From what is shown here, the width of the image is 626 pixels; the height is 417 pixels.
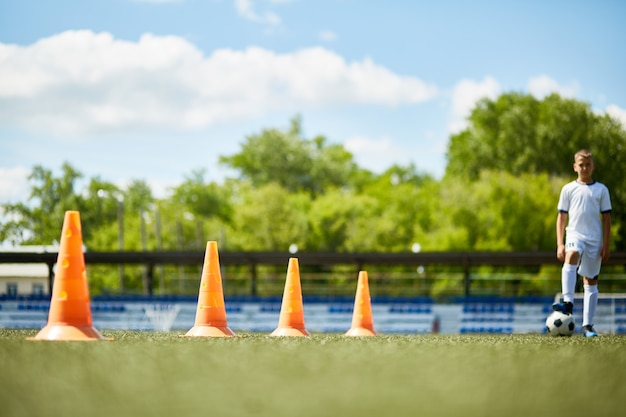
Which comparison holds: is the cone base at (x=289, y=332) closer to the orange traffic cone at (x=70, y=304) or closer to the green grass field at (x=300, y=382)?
the orange traffic cone at (x=70, y=304)

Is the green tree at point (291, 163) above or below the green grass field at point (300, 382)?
above

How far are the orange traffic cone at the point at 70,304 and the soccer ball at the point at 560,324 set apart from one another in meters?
5.87

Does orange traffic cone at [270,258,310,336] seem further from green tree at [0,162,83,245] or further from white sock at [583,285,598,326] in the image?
green tree at [0,162,83,245]

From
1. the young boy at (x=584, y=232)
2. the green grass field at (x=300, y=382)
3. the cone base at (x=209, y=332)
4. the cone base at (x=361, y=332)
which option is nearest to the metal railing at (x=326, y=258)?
the cone base at (x=361, y=332)

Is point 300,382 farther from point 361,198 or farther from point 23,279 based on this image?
point 361,198

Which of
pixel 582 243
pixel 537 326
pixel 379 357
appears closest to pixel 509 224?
pixel 537 326

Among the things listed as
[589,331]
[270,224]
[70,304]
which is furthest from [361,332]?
[270,224]

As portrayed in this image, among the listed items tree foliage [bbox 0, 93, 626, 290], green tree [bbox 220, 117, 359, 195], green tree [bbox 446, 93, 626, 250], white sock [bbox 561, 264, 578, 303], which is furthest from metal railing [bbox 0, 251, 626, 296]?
green tree [bbox 220, 117, 359, 195]

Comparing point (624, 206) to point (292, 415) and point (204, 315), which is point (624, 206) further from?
point (292, 415)

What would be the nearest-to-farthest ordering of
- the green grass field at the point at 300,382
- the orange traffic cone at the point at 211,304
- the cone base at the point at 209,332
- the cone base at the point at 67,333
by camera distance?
the green grass field at the point at 300,382
the cone base at the point at 67,333
the cone base at the point at 209,332
the orange traffic cone at the point at 211,304

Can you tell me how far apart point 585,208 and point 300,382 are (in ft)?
27.9

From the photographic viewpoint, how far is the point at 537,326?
31.9m

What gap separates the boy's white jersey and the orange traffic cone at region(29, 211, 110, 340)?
6.57 m

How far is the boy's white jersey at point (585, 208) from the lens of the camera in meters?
12.7
